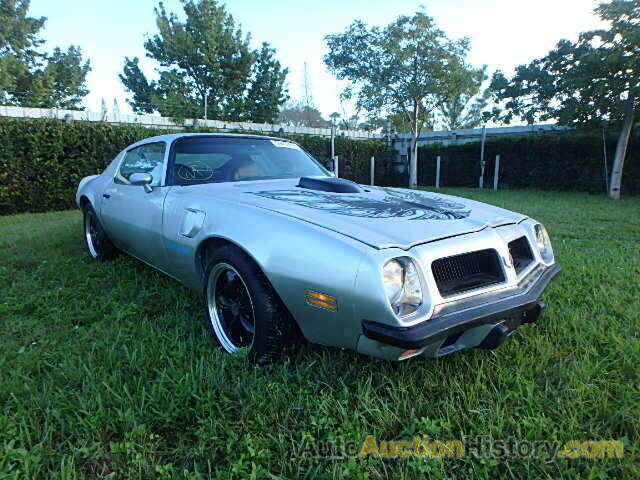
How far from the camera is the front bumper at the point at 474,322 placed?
1426mm

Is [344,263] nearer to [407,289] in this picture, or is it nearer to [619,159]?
[407,289]

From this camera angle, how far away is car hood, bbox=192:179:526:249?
166 cm

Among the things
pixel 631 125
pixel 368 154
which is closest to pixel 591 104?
pixel 631 125

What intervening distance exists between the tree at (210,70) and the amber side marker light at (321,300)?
2019 cm

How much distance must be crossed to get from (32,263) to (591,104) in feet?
40.3

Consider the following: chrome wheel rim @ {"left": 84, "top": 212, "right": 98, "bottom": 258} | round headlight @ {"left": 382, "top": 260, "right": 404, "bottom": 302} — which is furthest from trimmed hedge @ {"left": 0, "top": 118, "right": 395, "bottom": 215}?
Result: round headlight @ {"left": 382, "top": 260, "right": 404, "bottom": 302}

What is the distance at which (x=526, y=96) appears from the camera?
1208 centimetres

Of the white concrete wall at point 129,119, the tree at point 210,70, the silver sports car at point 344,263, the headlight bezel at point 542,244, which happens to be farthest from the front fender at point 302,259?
the tree at point 210,70

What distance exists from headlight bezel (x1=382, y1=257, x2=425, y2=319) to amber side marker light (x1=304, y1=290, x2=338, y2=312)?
9.0 inches

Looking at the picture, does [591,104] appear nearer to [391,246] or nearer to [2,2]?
[391,246]

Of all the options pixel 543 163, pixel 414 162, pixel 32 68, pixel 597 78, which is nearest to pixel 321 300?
pixel 597 78

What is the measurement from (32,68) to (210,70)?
11.7m

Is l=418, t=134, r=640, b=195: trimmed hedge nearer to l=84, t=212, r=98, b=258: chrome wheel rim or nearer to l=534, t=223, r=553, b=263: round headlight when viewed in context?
l=534, t=223, r=553, b=263: round headlight

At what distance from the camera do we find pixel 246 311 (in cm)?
206
